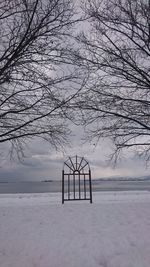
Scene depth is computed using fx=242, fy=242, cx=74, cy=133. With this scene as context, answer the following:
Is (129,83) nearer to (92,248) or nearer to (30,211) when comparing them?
(92,248)

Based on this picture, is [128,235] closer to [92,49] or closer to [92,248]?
[92,248]

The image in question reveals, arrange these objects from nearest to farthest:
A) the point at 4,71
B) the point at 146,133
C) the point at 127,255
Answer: the point at 127,255
the point at 4,71
the point at 146,133

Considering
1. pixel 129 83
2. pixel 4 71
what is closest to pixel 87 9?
pixel 129 83

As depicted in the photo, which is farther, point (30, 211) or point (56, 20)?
point (30, 211)

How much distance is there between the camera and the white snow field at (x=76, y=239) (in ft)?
13.0

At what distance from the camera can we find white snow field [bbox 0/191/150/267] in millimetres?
3955

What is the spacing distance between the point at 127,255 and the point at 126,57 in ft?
15.9

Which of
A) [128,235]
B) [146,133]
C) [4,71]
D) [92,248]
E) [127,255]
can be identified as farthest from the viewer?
[146,133]

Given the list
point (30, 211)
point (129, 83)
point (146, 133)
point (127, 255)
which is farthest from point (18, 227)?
point (129, 83)

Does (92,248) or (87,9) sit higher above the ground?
(87,9)

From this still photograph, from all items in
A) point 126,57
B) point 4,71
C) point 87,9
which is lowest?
point 4,71

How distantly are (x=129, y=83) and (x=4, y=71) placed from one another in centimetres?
361

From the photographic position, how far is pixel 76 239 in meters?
4.99

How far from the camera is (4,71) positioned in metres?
4.86
